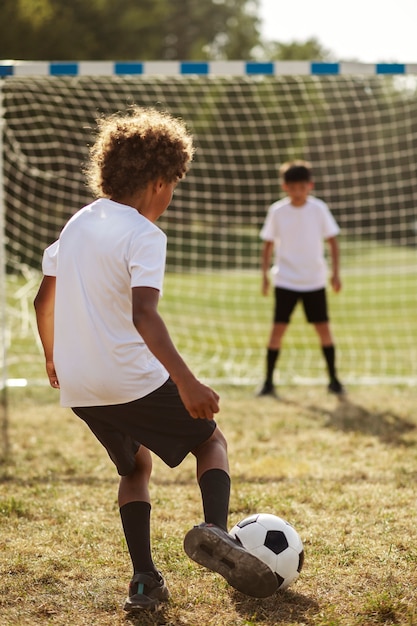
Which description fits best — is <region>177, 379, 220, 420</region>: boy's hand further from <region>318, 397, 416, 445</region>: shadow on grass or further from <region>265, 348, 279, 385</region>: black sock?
<region>265, 348, 279, 385</region>: black sock

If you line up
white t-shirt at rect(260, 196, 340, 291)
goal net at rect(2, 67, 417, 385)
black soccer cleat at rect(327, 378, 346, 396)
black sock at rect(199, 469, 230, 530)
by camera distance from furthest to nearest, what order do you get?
goal net at rect(2, 67, 417, 385)
black soccer cleat at rect(327, 378, 346, 396)
white t-shirt at rect(260, 196, 340, 291)
black sock at rect(199, 469, 230, 530)

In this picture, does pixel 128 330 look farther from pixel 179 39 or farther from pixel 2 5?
pixel 179 39

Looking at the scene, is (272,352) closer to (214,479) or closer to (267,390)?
(267,390)

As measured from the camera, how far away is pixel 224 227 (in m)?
13.8

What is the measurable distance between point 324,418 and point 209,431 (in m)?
3.06

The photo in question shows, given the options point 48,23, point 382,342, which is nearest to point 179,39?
point 48,23

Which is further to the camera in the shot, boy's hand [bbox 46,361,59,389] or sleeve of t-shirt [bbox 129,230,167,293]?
boy's hand [bbox 46,361,59,389]

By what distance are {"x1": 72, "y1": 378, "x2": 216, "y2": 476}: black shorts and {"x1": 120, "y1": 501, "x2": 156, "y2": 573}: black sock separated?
171 millimetres

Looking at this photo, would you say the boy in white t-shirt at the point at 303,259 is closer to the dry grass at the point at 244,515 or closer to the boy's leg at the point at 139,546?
the dry grass at the point at 244,515

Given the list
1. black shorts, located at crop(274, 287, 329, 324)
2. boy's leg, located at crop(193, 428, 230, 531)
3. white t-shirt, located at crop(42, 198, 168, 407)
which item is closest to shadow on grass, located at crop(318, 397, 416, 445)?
black shorts, located at crop(274, 287, 329, 324)

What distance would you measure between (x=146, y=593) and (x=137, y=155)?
137 cm

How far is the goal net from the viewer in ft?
26.7

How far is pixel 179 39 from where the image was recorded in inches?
1905

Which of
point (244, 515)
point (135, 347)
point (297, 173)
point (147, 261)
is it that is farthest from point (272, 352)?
point (147, 261)
